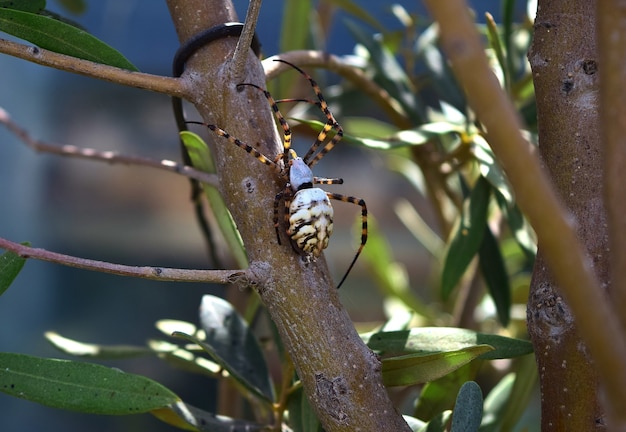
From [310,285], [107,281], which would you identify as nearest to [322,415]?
[310,285]

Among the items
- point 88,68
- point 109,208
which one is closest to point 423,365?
point 88,68

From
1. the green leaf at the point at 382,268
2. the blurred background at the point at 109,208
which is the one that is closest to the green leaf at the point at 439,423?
the green leaf at the point at 382,268

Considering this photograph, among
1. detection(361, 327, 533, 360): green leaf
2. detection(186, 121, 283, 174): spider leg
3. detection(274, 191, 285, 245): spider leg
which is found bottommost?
detection(361, 327, 533, 360): green leaf

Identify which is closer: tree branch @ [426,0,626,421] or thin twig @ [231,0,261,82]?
tree branch @ [426,0,626,421]

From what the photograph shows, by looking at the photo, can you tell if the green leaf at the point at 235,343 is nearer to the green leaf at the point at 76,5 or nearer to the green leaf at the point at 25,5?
the green leaf at the point at 25,5

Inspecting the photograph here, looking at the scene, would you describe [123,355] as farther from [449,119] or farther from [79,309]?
[79,309]

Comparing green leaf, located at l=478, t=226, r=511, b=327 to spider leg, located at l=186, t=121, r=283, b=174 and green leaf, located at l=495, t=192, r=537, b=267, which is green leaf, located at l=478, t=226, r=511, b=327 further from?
spider leg, located at l=186, t=121, r=283, b=174

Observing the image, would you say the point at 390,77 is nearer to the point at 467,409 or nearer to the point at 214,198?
the point at 214,198

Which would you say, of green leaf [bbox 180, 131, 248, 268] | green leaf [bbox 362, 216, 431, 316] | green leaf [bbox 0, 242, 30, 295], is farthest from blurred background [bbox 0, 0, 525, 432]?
green leaf [bbox 0, 242, 30, 295]
